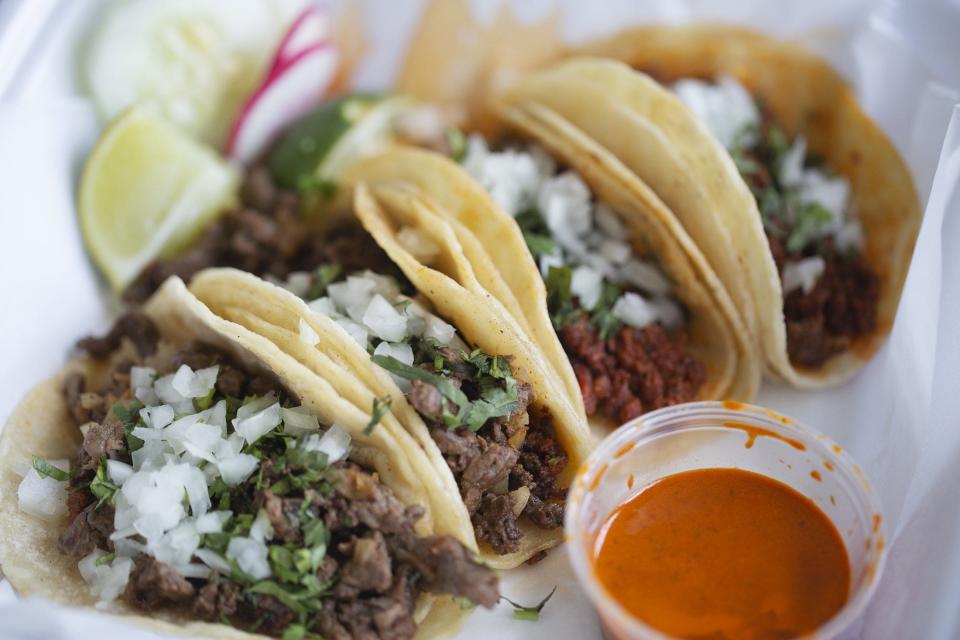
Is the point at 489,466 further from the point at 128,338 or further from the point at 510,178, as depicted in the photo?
the point at 128,338

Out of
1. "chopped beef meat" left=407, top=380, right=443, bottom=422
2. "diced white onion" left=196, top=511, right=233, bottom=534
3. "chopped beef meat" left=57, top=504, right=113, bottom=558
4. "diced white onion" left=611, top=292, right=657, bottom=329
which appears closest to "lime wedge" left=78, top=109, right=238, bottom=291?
"chopped beef meat" left=57, top=504, right=113, bottom=558

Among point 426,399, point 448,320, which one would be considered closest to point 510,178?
point 448,320

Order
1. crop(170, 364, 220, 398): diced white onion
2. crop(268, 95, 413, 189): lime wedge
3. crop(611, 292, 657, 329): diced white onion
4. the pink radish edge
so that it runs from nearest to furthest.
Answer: crop(170, 364, 220, 398): diced white onion < crop(611, 292, 657, 329): diced white onion < crop(268, 95, 413, 189): lime wedge < the pink radish edge

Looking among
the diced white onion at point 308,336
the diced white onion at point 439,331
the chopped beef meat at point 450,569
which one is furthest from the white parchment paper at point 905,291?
the diced white onion at point 308,336

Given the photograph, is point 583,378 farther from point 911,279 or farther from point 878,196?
point 878,196

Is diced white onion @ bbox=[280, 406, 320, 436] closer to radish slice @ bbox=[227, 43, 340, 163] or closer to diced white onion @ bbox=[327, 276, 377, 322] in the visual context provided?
diced white onion @ bbox=[327, 276, 377, 322]

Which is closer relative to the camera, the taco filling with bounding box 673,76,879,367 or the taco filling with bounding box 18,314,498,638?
the taco filling with bounding box 18,314,498,638

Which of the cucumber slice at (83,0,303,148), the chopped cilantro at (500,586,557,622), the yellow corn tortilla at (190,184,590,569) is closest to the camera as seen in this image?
the yellow corn tortilla at (190,184,590,569)
